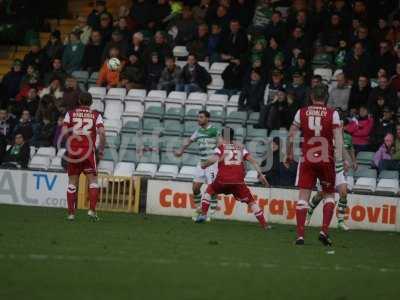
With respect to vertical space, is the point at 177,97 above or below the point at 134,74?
below

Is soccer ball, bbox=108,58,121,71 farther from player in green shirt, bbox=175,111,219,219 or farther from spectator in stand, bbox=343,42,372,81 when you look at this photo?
spectator in stand, bbox=343,42,372,81

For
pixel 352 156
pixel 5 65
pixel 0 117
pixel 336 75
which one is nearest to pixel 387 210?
pixel 352 156

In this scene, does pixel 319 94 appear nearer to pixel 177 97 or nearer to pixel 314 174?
pixel 314 174

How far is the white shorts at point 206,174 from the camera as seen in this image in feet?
69.6

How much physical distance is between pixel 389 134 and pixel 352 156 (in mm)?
2506

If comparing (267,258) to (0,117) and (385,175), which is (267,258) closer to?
(385,175)

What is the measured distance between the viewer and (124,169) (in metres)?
Result: 24.5

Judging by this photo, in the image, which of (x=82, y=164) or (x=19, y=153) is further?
(x=19, y=153)

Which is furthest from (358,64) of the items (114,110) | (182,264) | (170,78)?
(182,264)

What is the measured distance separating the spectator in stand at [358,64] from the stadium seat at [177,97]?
3.68 meters

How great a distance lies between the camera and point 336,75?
24.4 m

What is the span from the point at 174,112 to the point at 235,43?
2.28 meters

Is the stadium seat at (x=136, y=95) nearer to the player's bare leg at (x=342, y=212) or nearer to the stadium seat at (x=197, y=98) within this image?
the stadium seat at (x=197, y=98)

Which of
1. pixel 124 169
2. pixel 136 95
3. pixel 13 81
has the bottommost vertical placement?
pixel 124 169
